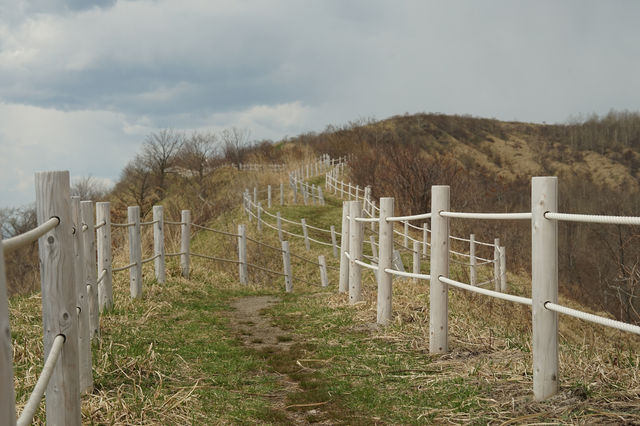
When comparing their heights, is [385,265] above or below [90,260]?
below

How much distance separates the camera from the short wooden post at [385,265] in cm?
663

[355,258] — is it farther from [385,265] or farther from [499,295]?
[499,295]

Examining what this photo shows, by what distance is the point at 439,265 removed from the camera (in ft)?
17.1

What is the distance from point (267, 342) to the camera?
6562 millimetres

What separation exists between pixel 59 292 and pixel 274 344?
3.61m

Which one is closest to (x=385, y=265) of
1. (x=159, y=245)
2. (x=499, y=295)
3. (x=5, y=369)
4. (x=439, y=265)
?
(x=439, y=265)

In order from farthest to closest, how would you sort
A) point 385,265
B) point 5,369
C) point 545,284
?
point 385,265 < point 545,284 < point 5,369

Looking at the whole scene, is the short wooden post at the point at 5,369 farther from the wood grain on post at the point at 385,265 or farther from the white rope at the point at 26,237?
the wood grain on post at the point at 385,265

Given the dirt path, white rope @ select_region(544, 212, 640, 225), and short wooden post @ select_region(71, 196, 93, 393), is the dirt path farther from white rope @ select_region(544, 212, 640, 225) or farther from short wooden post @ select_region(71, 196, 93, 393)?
white rope @ select_region(544, 212, 640, 225)

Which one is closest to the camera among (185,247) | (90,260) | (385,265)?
(90,260)

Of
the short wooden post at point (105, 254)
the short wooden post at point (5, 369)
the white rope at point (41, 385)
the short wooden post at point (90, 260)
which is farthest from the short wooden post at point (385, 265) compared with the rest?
the short wooden post at point (5, 369)

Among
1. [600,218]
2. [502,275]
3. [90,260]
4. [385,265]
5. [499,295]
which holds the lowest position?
[502,275]

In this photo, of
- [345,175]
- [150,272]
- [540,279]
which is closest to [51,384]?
[540,279]

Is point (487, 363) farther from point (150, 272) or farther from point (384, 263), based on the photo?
point (150, 272)
